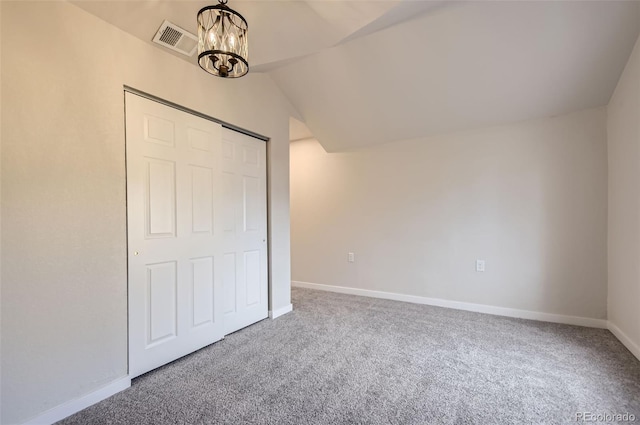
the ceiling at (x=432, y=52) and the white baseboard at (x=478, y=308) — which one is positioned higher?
the ceiling at (x=432, y=52)

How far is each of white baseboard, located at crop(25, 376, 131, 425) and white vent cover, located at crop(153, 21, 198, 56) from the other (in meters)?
2.39

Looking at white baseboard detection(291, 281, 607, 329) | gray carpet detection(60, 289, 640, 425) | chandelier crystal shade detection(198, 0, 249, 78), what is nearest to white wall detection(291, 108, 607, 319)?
white baseboard detection(291, 281, 607, 329)

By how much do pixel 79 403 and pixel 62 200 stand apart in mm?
1211

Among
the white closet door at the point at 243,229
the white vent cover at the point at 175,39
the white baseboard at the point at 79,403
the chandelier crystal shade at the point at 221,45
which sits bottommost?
the white baseboard at the point at 79,403

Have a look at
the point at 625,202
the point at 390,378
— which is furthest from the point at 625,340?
the point at 390,378

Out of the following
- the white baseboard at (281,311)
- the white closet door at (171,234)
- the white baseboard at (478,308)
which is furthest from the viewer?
the white baseboard at (281,311)

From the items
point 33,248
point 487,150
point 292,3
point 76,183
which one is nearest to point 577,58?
point 487,150

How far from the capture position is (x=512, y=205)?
10.6ft

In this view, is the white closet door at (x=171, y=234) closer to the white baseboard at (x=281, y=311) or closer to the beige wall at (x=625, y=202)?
the white baseboard at (x=281, y=311)

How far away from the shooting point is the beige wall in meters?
2.24

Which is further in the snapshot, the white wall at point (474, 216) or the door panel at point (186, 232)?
the white wall at point (474, 216)

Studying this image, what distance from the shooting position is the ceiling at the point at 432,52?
2.11 metres

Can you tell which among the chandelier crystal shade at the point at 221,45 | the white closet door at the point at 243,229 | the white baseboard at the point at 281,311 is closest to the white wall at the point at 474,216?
the white baseboard at the point at 281,311

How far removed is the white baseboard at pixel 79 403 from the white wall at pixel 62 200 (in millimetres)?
35
